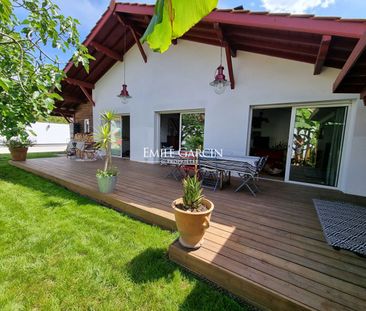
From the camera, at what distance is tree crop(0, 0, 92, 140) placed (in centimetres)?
182

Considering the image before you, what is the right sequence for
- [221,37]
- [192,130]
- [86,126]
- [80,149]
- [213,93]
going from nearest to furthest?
[221,37] < [213,93] < [192,130] < [80,149] < [86,126]

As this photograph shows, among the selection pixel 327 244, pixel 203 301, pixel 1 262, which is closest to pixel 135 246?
pixel 203 301

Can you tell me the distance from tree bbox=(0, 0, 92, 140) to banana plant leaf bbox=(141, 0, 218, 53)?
155 cm

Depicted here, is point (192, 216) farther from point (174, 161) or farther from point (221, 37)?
point (221, 37)

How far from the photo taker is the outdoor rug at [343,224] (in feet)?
7.27

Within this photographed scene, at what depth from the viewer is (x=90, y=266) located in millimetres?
2045

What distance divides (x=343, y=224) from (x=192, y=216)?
2297 mm

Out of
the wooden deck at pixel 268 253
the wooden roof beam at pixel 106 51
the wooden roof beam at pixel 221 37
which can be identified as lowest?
the wooden deck at pixel 268 253

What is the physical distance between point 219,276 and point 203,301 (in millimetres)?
257

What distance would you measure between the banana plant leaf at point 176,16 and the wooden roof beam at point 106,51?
7091 mm

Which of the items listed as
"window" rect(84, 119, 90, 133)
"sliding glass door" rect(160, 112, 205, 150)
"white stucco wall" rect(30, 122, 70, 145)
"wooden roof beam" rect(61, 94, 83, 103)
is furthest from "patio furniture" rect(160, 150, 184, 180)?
"white stucco wall" rect(30, 122, 70, 145)

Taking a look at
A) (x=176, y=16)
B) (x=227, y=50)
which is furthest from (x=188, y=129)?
(x=176, y=16)

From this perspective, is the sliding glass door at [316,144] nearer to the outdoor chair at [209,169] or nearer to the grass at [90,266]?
the outdoor chair at [209,169]

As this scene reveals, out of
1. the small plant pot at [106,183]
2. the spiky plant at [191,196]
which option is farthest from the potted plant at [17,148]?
the spiky plant at [191,196]
